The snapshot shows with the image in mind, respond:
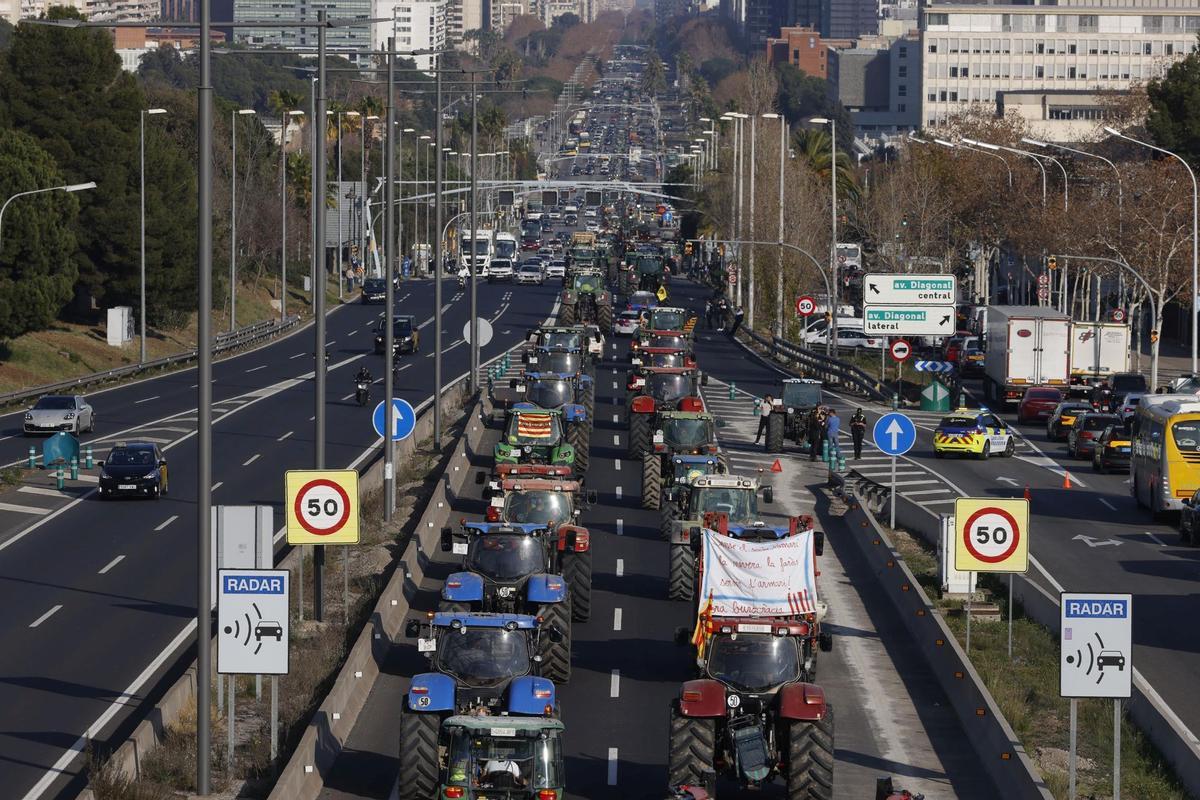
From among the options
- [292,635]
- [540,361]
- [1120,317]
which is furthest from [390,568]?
[1120,317]

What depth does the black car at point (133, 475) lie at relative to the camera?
45.6 metres

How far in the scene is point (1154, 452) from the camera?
43.7m

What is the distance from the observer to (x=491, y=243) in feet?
449

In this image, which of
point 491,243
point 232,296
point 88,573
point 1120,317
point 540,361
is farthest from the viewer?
point 491,243

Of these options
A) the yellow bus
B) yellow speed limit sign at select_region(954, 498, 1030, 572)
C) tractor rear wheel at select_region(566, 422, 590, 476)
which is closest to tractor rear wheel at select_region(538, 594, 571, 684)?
yellow speed limit sign at select_region(954, 498, 1030, 572)

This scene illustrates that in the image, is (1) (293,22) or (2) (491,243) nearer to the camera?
(1) (293,22)

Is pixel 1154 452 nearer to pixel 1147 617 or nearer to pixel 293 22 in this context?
pixel 1147 617

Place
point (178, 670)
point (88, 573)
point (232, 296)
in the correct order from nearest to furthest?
point (178, 670)
point (88, 573)
point (232, 296)

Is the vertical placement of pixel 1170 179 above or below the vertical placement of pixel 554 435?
above

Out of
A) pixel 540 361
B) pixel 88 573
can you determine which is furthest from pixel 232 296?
pixel 88 573

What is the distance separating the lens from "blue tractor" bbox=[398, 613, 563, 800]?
20.3 m

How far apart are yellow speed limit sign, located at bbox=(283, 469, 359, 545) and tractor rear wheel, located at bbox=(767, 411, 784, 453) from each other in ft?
93.3

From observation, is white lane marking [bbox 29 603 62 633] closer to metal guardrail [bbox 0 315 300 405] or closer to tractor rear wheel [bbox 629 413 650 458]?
tractor rear wheel [bbox 629 413 650 458]

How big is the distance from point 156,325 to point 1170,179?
46326 millimetres
